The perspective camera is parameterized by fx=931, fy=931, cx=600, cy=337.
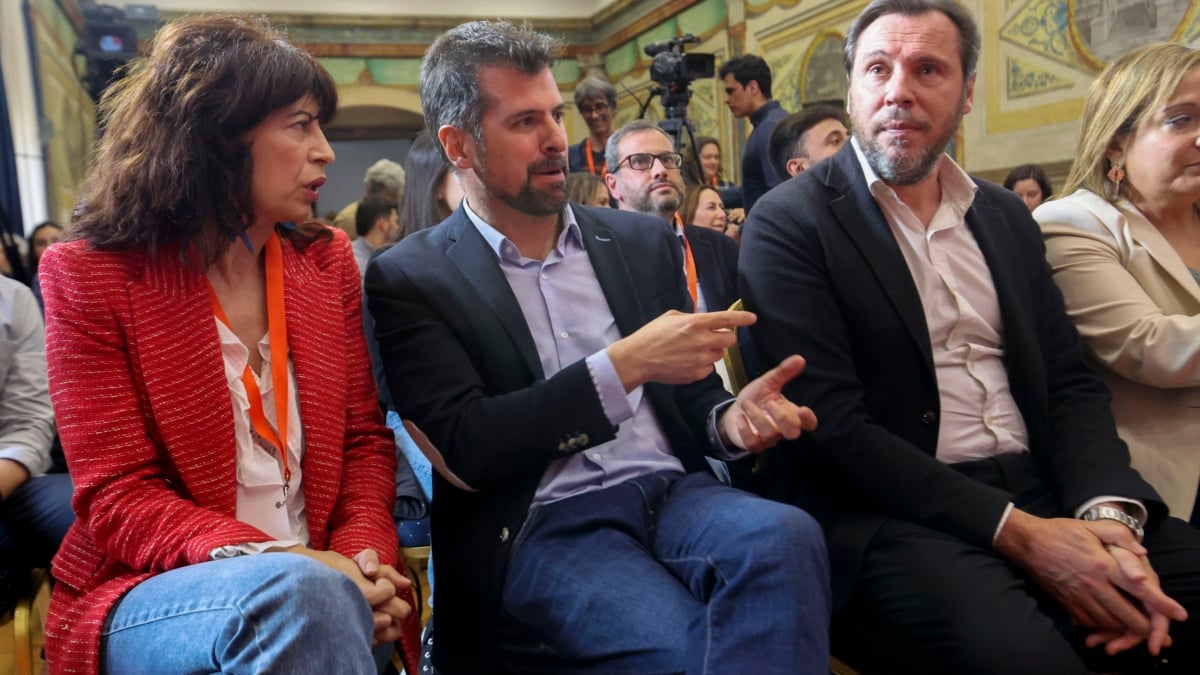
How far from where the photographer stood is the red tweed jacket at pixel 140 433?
4.16ft

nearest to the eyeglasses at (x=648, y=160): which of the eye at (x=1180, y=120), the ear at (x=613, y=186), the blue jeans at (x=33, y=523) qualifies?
the ear at (x=613, y=186)


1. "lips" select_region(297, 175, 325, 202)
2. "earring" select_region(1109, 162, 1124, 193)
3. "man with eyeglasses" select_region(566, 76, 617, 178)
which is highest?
"man with eyeglasses" select_region(566, 76, 617, 178)

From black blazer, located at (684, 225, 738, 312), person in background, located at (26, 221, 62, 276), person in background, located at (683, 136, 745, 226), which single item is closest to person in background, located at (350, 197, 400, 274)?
person in background, located at (683, 136, 745, 226)

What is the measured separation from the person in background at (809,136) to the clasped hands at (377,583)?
2537 millimetres

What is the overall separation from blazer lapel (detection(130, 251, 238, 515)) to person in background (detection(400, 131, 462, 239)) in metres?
1.37

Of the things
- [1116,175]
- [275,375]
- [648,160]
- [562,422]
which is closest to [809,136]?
[648,160]

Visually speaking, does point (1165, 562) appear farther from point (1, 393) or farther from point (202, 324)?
point (1, 393)

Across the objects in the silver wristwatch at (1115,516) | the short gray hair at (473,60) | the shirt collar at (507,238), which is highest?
the short gray hair at (473,60)

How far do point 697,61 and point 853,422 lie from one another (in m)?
3.58

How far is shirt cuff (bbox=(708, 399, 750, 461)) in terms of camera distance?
153 centimetres

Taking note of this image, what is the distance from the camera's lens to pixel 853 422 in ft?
4.93

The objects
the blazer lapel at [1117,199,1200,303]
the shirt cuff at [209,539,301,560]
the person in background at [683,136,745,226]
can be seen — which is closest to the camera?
the shirt cuff at [209,539,301,560]

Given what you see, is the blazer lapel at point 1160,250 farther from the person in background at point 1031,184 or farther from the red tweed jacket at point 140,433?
the person in background at point 1031,184

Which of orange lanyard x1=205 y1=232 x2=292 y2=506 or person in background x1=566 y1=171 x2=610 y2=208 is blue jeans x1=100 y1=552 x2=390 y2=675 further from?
person in background x1=566 y1=171 x2=610 y2=208
